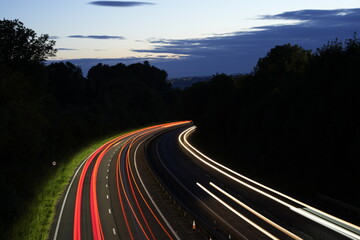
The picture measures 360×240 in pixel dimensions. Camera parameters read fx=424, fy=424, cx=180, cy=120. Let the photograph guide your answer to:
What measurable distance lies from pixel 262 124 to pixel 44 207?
2755 cm

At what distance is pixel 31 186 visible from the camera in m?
44.7

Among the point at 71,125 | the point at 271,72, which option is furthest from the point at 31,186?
the point at 71,125

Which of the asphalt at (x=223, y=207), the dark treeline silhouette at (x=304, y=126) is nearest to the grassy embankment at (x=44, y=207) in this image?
the asphalt at (x=223, y=207)

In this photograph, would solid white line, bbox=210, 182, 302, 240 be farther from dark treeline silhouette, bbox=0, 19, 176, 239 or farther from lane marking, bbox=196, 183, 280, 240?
dark treeline silhouette, bbox=0, 19, 176, 239

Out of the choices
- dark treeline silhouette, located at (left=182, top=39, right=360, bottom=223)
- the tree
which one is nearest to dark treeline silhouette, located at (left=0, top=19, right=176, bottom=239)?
the tree

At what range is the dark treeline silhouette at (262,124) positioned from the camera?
34625 millimetres

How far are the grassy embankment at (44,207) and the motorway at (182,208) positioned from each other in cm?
86

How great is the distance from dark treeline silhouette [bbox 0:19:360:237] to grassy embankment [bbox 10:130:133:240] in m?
1.15

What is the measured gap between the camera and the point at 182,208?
34.5m

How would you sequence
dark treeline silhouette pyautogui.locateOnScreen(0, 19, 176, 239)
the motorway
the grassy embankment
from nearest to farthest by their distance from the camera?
the motorway → the grassy embankment → dark treeline silhouette pyautogui.locateOnScreen(0, 19, 176, 239)

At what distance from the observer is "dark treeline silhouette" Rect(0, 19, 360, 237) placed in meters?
34.6

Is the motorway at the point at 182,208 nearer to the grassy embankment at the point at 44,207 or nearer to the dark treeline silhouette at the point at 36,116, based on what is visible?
the grassy embankment at the point at 44,207

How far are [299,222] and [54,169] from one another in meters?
39.1

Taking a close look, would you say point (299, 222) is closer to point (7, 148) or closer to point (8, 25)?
point (7, 148)
